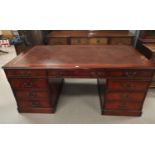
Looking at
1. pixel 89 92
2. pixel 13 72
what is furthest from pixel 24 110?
pixel 89 92

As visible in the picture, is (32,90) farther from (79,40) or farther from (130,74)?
(79,40)

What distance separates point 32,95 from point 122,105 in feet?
3.59

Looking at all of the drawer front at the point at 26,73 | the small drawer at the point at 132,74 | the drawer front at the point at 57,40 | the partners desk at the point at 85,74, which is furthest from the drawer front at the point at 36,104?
the drawer front at the point at 57,40

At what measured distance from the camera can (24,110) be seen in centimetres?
174

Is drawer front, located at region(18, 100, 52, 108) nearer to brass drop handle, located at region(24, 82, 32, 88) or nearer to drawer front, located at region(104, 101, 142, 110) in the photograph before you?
brass drop handle, located at region(24, 82, 32, 88)

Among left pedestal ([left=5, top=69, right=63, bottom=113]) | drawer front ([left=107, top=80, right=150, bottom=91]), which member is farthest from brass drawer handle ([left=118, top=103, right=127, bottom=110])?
left pedestal ([left=5, top=69, right=63, bottom=113])

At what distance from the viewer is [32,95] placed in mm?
1617

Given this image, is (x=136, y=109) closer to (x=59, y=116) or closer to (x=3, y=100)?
(x=59, y=116)

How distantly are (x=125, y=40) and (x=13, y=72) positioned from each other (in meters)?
2.06

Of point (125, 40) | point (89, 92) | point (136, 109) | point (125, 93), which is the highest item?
point (125, 40)

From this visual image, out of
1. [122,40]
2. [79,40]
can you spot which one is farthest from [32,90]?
[122,40]

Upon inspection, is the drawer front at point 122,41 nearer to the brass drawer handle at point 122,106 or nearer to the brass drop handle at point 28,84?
the brass drawer handle at point 122,106

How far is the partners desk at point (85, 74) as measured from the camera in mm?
1383

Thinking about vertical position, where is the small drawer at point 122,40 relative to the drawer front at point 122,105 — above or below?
above
